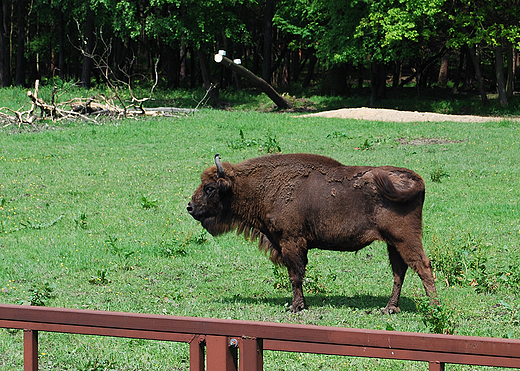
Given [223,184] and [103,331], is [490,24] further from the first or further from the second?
[103,331]

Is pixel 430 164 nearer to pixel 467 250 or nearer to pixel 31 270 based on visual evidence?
pixel 467 250

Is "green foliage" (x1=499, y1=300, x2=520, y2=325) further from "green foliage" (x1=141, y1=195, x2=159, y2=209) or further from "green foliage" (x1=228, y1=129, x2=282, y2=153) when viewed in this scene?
"green foliage" (x1=228, y1=129, x2=282, y2=153)

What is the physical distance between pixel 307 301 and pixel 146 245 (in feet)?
12.9

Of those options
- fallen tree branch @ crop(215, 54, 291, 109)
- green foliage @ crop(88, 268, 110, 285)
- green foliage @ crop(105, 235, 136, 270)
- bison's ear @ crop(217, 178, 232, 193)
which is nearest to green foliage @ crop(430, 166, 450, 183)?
green foliage @ crop(105, 235, 136, 270)

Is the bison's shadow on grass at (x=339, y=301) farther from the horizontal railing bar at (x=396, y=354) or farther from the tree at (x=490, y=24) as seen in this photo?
the tree at (x=490, y=24)

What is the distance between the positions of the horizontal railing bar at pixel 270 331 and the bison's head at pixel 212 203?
4.96 metres

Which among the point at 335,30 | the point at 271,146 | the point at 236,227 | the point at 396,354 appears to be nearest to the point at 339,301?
the point at 236,227

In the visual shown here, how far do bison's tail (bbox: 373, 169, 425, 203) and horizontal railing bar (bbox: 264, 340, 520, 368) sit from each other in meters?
4.65

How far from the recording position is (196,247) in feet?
37.2

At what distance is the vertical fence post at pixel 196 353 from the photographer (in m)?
3.29

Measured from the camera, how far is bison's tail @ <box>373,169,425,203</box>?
7539 millimetres

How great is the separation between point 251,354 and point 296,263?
482 centimetres

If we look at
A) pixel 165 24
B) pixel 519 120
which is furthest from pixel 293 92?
pixel 519 120

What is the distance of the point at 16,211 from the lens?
44.7ft
